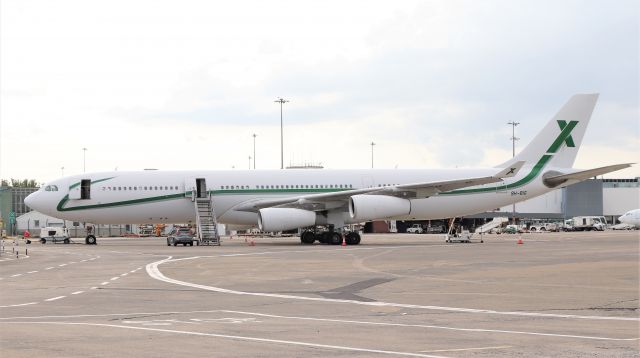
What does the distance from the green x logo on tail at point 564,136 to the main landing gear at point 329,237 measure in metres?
12.7

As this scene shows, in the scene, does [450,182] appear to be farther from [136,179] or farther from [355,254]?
[136,179]

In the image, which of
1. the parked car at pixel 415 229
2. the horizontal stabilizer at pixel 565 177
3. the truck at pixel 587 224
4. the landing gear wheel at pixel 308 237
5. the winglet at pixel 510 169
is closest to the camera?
the winglet at pixel 510 169

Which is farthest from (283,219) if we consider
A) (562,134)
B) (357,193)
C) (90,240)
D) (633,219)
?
(633,219)

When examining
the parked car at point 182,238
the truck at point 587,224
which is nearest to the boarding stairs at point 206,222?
the parked car at point 182,238

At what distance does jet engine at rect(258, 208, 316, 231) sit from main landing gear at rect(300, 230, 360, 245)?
1648 millimetres

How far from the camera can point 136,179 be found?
46312 millimetres

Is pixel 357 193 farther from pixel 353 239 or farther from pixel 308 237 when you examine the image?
pixel 308 237

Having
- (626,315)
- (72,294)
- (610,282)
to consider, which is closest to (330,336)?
(626,315)

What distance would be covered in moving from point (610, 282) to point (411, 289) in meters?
4.61

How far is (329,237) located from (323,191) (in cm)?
333

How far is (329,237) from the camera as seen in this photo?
45.0m

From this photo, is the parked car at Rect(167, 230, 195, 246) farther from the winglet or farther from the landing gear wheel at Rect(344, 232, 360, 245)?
the winglet

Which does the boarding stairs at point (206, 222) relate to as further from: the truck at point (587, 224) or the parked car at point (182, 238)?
the truck at point (587, 224)

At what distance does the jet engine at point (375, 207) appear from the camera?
43750 mm
